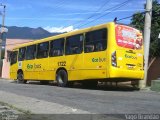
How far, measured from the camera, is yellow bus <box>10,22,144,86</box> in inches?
738

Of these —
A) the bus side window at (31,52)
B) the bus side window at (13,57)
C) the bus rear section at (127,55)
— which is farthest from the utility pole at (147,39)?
the bus side window at (13,57)

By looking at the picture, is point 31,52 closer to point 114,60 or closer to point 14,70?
point 14,70

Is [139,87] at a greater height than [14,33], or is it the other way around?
[14,33]

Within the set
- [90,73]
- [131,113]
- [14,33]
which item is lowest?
[131,113]

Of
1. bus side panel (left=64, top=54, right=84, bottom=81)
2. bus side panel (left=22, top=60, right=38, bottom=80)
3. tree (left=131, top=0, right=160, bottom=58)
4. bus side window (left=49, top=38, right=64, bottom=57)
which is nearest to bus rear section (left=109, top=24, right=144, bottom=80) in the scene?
bus side panel (left=64, top=54, right=84, bottom=81)

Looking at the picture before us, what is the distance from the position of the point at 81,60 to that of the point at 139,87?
11.0ft

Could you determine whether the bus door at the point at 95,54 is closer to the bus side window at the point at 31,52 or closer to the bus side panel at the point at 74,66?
the bus side panel at the point at 74,66

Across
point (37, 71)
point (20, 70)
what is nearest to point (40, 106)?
point (37, 71)

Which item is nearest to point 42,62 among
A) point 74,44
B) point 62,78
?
point 62,78

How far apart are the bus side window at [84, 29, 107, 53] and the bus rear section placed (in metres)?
0.65

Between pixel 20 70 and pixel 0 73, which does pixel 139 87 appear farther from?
pixel 0 73

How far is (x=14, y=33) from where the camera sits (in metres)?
113

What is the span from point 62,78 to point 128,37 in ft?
17.0

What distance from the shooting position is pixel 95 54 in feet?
64.4
